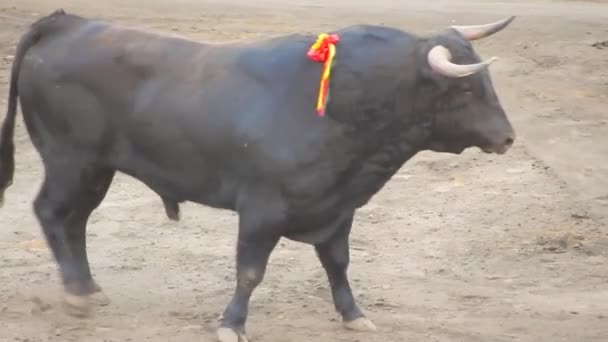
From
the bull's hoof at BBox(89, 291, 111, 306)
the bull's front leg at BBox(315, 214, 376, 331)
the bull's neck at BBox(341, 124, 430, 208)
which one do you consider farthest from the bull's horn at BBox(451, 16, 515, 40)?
the bull's hoof at BBox(89, 291, 111, 306)

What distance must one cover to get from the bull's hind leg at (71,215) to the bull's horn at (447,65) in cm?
181

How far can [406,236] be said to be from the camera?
801 centimetres

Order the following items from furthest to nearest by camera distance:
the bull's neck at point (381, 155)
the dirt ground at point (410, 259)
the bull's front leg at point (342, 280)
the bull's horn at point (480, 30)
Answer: the dirt ground at point (410, 259)
the bull's front leg at point (342, 280)
the bull's horn at point (480, 30)
the bull's neck at point (381, 155)

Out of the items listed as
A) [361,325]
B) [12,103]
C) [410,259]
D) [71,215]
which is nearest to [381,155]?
[361,325]

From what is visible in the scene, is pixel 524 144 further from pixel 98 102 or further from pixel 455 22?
pixel 455 22

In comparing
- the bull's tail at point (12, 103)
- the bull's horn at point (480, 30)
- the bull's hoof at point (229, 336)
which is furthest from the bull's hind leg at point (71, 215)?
the bull's horn at point (480, 30)

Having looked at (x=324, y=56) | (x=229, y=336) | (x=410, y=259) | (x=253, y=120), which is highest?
(x=324, y=56)

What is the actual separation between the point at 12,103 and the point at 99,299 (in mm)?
1091

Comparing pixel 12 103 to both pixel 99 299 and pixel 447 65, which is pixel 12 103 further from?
pixel 447 65

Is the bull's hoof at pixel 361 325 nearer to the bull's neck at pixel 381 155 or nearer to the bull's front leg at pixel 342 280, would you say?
the bull's front leg at pixel 342 280

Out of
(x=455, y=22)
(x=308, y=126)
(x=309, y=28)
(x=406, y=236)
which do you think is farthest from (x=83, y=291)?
(x=455, y=22)

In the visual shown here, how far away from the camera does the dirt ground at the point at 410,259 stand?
20.9ft

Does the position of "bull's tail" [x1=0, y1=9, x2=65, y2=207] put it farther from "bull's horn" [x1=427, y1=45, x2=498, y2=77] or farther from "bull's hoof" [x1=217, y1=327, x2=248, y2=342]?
"bull's horn" [x1=427, y1=45, x2=498, y2=77]

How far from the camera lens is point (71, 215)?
6.54 m
